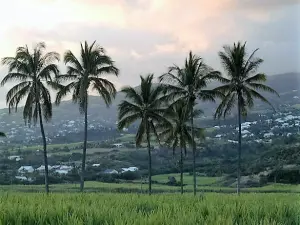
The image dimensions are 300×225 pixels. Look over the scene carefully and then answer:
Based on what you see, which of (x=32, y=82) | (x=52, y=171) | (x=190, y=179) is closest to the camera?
(x=32, y=82)

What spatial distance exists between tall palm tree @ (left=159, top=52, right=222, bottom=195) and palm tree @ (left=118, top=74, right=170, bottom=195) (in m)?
1.52

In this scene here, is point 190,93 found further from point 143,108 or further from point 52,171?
point 52,171

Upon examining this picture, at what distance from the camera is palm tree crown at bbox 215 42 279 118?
155ft

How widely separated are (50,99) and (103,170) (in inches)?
3011

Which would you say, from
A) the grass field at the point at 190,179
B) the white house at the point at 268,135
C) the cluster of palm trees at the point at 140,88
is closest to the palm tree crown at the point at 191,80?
the cluster of palm trees at the point at 140,88

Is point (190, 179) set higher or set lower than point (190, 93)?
lower

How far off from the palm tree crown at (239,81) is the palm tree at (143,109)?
639 cm

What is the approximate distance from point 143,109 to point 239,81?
10.1 meters

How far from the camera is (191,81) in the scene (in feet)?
164

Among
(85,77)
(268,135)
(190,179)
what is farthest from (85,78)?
(268,135)

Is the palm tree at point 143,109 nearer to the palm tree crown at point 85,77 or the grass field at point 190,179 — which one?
the palm tree crown at point 85,77

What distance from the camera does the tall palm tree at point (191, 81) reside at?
4941cm

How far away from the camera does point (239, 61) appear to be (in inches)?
1893

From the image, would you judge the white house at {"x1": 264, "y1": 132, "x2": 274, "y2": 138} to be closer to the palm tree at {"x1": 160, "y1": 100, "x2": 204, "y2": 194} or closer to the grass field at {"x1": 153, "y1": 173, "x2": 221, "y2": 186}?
the grass field at {"x1": 153, "y1": 173, "x2": 221, "y2": 186}
